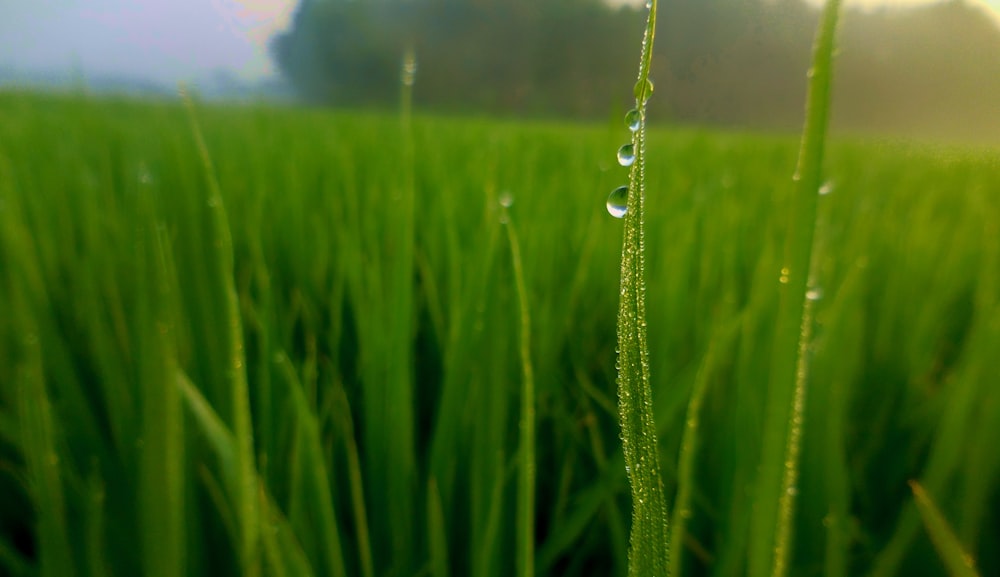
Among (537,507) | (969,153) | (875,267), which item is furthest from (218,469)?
(969,153)

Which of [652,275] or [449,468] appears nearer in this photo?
[449,468]

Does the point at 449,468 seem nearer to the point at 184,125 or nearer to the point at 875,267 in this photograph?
the point at 875,267

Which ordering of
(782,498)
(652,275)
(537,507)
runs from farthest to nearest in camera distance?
(652,275)
(537,507)
(782,498)

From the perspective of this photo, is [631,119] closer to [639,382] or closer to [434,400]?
[639,382]

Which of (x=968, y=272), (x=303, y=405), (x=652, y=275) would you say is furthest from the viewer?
(x=968, y=272)

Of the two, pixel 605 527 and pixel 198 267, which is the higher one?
pixel 198 267

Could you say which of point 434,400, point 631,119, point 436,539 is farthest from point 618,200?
point 434,400

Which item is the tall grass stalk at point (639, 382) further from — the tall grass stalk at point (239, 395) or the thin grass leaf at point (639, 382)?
the tall grass stalk at point (239, 395)
